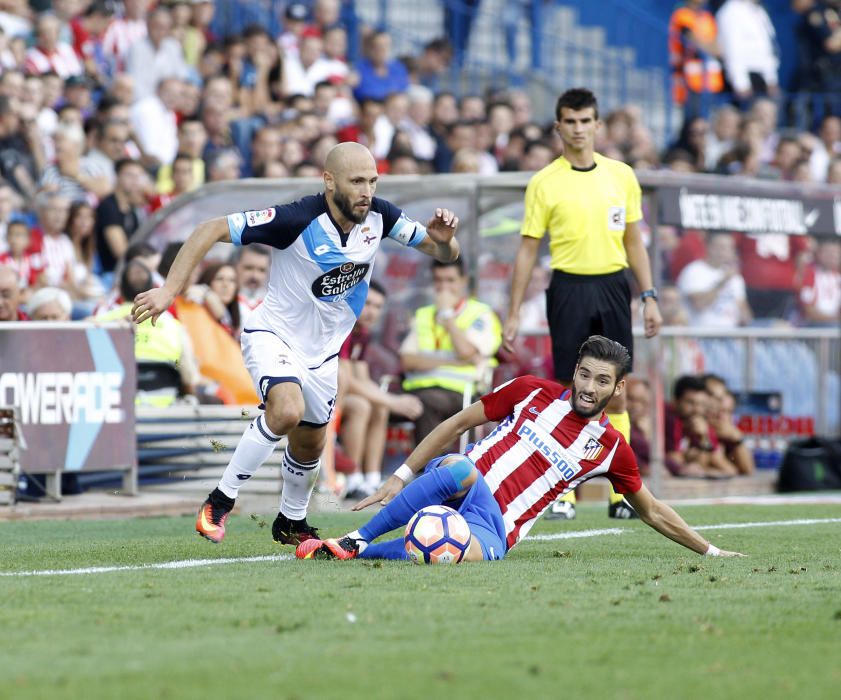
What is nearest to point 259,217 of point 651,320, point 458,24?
point 651,320

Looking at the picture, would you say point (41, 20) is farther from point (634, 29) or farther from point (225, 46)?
point (634, 29)

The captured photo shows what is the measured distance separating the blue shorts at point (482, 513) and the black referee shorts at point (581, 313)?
266 centimetres

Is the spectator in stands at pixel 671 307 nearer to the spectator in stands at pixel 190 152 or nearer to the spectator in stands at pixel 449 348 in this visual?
the spectator in stands at pixel 449 348

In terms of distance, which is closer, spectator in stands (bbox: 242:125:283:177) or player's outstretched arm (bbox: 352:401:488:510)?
player's outstretched arm (bbox: 352:401:488:510)

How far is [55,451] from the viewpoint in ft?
36.1

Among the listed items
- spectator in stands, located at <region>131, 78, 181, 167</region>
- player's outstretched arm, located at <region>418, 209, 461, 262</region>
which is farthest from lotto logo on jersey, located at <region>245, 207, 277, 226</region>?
spectator in stands, located at <region>131, 78, 181, 167</region>

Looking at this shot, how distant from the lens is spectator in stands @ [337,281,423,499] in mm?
13070

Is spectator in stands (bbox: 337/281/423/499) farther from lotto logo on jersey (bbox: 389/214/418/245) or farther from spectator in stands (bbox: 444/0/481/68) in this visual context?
spectator in stands (bbox: 444/0/481/68)

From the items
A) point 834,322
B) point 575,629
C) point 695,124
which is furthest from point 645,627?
point 695,124

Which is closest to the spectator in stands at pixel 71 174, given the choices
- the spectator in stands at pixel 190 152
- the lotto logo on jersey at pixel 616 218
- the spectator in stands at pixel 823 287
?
the spectator in stands at pixel 190 152

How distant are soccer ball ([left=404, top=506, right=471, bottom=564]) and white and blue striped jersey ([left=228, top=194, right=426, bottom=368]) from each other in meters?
1.16

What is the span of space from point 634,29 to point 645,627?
21540 millimetres

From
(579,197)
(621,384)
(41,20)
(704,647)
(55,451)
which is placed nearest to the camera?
(704,647)

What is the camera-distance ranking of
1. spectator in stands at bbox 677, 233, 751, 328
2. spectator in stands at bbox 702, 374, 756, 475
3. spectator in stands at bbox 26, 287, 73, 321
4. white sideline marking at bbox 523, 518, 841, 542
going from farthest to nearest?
spectator in stands at bbox 677, 233, 751, 328 → spectator in stands at bbox 702, 374, 756, 475 → spectator in stands at bbox 26, 287, 73, 321 → white sideline marking at bbox 523, 518, 841, 542
